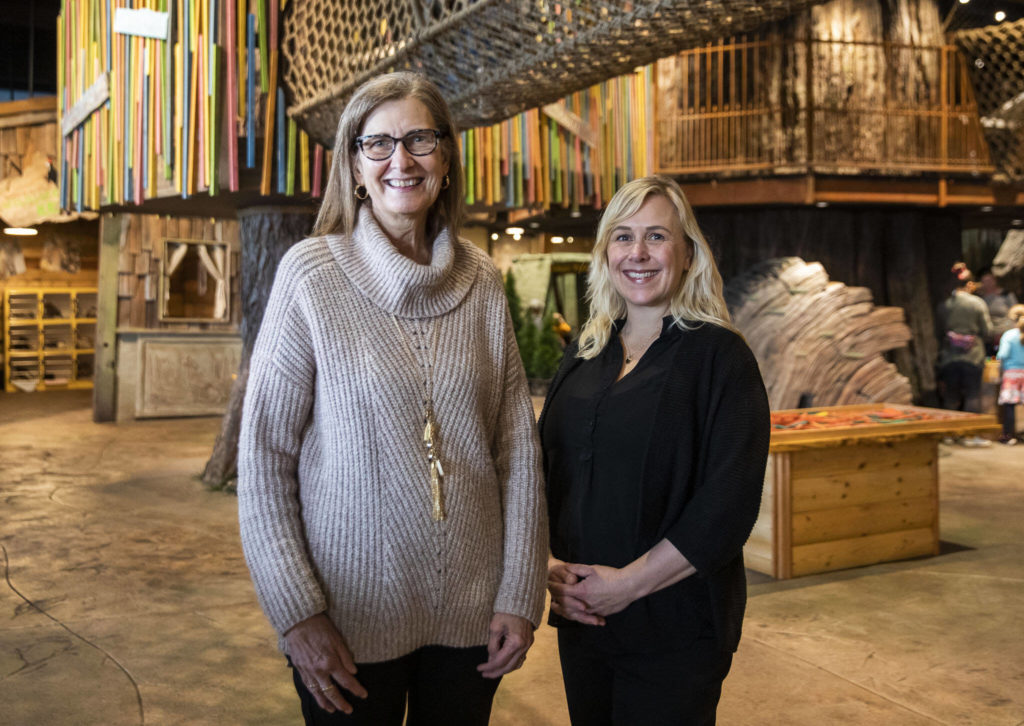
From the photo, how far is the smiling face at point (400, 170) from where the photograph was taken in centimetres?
166

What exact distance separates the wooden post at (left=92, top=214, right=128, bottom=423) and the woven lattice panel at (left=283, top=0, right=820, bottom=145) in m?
6.42

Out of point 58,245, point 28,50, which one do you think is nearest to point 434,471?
point 58,245

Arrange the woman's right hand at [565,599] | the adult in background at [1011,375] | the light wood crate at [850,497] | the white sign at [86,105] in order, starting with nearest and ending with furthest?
the woman's right hand at [565,599], the light wood crate at [850,497], the white sign at [86,105], the adult in background at [1011,375]

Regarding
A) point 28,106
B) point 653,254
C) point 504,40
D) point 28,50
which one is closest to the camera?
point 653,254

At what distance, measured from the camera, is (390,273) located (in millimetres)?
1644

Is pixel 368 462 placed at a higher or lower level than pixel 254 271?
lower

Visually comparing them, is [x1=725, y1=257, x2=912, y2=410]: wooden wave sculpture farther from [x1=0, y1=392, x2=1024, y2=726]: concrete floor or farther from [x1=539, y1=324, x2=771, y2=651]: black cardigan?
[x1=539, y1=324, x2=771, y2=651]: black cardigan

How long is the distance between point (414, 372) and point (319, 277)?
0.24m

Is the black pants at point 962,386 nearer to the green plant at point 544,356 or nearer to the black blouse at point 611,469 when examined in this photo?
the green plant at point 544,356

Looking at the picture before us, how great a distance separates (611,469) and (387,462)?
530 mm

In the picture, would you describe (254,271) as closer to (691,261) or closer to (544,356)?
(691,261)

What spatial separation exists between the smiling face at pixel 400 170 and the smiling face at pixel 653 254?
48 cm

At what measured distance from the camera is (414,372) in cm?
163

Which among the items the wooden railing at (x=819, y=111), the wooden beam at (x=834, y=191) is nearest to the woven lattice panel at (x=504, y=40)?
the wooden railing at (x=819, y=111)
